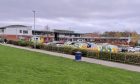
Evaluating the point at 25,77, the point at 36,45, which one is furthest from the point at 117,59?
the point at 36,45

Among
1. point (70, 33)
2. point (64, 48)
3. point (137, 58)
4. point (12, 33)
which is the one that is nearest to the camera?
point (137, 58)

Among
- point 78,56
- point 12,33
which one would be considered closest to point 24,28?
point 12,33

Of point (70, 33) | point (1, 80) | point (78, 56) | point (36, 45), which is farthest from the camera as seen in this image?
point (70, 33)

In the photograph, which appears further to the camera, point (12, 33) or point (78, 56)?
point (12, 33)

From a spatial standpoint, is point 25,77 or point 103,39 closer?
point 25,77

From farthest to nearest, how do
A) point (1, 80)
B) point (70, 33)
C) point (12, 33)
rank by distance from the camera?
point (70, 33) → point (12, 33) → point (1, 80)

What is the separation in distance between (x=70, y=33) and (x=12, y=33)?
3805cm

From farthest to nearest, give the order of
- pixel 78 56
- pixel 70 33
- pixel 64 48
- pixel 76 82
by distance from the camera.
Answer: pixel 70 33 < pixel 64 48 < pixel 78 56 < pixel 76 82

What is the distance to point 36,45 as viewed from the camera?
47781 mm

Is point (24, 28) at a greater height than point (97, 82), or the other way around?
point (24, 28)

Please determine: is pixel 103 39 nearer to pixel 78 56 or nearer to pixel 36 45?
pixel 36 45

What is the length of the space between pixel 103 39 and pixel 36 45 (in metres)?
76.0

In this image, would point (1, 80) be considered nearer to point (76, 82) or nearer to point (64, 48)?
point (76, 82)

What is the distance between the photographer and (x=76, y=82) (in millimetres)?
12414
